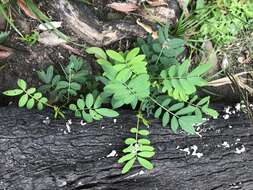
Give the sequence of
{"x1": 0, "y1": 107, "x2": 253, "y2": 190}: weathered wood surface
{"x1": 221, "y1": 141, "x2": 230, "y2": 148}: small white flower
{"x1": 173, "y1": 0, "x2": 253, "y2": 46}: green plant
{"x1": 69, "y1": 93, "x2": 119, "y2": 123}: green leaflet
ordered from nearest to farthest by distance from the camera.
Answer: {"x1": 0, "y1": 107, "x2": 253, "y2": 190}: weathered wood surface < {"x1": 69, "y1": 93, "x2": 119, "y2": 123}: green leaflet < {"x1": 221, "y1": 141, "x2": 230, "y2": 148}: small white flower < {"x1": 173, "y1": 0, "x2": 253, "y2": 46}: green plant

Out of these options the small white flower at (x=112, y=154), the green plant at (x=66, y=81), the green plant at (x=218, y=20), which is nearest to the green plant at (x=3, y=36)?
the green plant at (x=66, y=81)

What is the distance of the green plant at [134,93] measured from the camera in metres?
1.91

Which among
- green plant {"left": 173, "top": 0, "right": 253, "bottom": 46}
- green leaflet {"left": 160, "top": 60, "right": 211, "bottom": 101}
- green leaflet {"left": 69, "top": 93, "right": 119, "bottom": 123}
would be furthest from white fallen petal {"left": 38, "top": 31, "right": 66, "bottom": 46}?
green plant {"left": 173, "top": 0, "right": 253, "bottom": 46}

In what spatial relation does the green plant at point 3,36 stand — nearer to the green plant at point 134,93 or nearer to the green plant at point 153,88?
the green plant at point 134,93

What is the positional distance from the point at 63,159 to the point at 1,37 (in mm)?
697

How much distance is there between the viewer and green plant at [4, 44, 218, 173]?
1907mm

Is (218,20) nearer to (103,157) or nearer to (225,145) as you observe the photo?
(225,145)

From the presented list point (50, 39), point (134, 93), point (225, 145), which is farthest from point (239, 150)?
point (50, 39)

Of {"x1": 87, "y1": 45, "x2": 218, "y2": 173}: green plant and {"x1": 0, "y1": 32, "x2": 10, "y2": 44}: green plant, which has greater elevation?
{"x1": 0, "y1": 32, "x2": 10, "y2": 44}: green plant

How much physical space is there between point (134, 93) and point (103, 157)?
34cm

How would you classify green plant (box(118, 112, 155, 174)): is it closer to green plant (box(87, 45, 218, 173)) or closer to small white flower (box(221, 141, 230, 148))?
green plant (box(87, 45, 218, 173))

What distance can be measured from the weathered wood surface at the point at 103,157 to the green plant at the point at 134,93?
0.06 metres

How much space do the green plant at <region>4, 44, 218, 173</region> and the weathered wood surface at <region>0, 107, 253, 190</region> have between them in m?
0.06

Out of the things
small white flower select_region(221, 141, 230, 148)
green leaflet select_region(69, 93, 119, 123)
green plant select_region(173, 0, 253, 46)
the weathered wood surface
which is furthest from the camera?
green plant select_region(173, 0, 253, 46)
